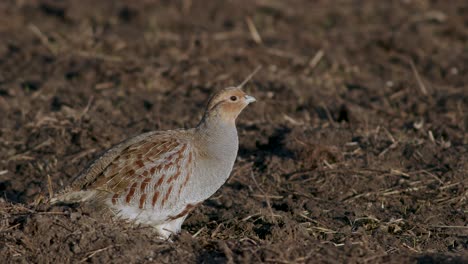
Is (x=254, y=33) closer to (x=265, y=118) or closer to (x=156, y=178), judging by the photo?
(x=265, y=118)

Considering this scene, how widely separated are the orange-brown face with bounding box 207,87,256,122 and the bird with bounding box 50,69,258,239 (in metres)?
0.26

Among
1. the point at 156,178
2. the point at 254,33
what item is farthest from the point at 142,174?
the point at 254,33

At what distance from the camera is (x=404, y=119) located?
9.14 m

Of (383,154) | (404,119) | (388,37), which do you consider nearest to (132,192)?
(383,154)

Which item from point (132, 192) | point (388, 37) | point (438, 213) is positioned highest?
point (132, 192)

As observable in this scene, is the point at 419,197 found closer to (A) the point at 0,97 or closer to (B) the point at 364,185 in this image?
(B) the point at 364,185

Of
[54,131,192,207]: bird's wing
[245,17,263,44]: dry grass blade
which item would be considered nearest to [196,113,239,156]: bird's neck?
[54,131,192,207]: bird's wing

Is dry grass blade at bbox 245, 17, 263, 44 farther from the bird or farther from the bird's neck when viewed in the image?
the bird

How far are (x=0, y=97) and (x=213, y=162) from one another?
4259 millimetres

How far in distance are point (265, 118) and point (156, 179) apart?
10.5 feet

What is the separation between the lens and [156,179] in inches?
237

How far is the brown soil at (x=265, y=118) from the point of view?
557 cm

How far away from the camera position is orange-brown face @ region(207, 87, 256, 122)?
21.1 feet

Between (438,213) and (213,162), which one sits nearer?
(213,162)
